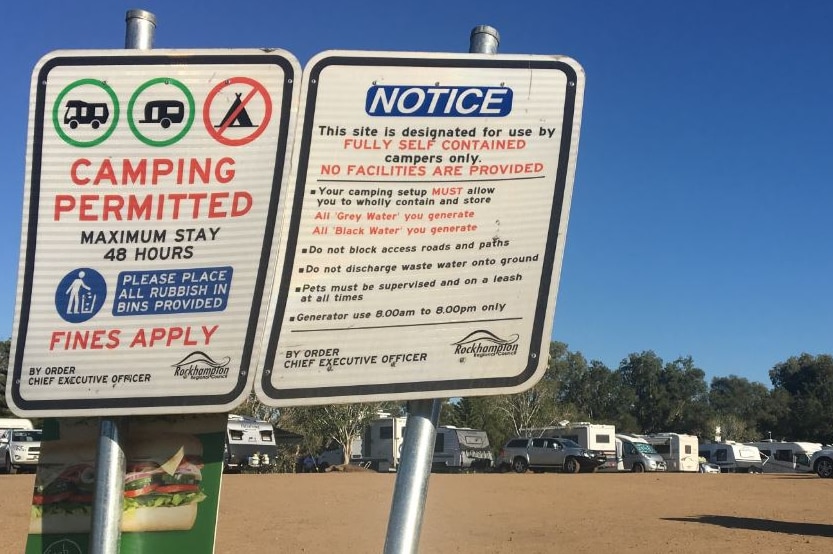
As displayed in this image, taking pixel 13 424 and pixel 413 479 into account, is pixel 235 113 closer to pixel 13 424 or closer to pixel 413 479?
pixel 413 479

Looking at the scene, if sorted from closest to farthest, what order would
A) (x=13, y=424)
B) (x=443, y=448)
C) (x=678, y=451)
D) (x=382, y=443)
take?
(x=13, y=424) < (x=443, y=448) < (x=382, y=443) < (x=678, y=451)

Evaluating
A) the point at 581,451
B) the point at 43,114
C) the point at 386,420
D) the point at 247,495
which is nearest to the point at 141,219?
the point at 43,114

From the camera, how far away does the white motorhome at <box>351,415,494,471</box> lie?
40.7 meters

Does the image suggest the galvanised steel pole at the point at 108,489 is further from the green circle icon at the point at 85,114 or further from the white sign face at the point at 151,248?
the green circle icon at the point at 85,114

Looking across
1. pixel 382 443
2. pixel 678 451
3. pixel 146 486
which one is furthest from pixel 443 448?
pixel 146 486

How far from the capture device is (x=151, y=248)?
1.93 meters

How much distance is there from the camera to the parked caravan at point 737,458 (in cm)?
4844

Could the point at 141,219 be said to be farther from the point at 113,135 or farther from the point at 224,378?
the point at 224,378

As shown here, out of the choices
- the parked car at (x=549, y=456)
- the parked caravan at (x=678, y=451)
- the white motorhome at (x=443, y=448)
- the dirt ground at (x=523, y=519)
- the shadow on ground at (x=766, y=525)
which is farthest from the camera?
the parked caravan at (x=678, y=451)

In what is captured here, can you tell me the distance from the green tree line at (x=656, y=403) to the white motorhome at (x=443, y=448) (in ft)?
56.7

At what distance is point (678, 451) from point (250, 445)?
24797mm

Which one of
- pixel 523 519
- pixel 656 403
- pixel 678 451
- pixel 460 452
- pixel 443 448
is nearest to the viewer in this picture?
pixel 523 519

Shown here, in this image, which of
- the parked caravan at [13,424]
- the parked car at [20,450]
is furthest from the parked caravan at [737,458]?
the parked caravan at [13,424]


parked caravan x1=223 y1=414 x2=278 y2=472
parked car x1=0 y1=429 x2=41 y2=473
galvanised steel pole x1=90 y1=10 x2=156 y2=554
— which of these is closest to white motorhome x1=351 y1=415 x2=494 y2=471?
parked caravan x1=223 y1=414 x2=278 y2=472
